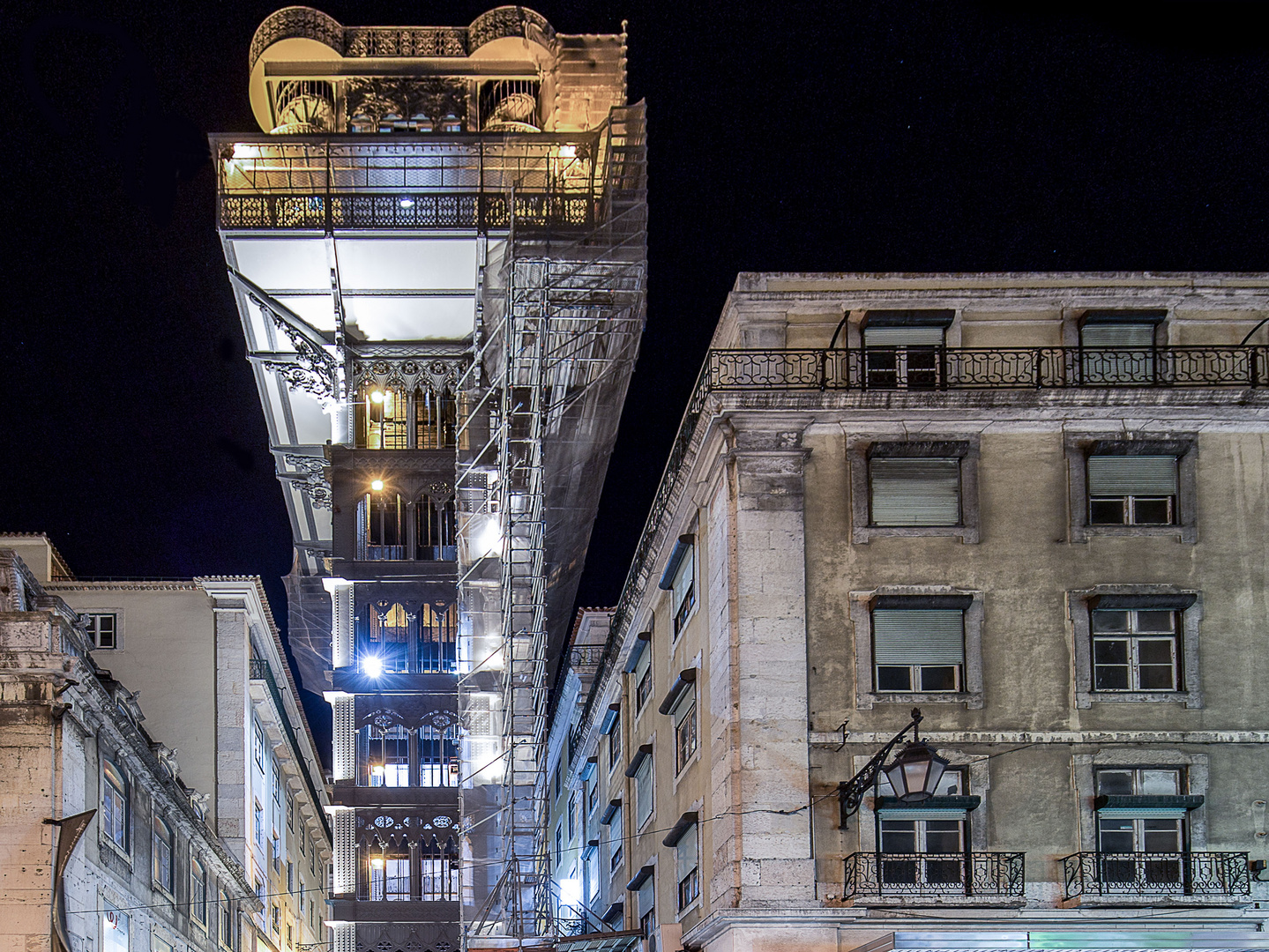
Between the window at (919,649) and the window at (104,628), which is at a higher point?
the window at (104,628)

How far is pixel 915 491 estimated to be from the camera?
96.7 feet

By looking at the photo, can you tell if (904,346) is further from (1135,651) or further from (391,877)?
(391,877)

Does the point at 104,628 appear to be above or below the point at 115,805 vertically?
above

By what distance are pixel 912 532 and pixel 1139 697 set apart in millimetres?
4851

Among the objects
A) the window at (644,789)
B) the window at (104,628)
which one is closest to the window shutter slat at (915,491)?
the window at (644,789)

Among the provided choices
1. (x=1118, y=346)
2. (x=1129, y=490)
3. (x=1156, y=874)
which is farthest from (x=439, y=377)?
(x=1156, y=874)

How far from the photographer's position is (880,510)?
29.4 meters

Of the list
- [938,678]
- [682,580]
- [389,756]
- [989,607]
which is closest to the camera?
[938,678]

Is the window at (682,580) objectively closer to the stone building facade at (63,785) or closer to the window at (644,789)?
the window at (644,789)

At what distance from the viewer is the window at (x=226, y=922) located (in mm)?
56091

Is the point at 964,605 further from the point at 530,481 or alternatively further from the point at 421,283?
the point at 421,283

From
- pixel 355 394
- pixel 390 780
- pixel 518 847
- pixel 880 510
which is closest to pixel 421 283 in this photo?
pixel 355 394

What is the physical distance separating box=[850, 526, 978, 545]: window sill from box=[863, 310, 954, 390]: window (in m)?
2.80

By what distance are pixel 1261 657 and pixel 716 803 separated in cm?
997
